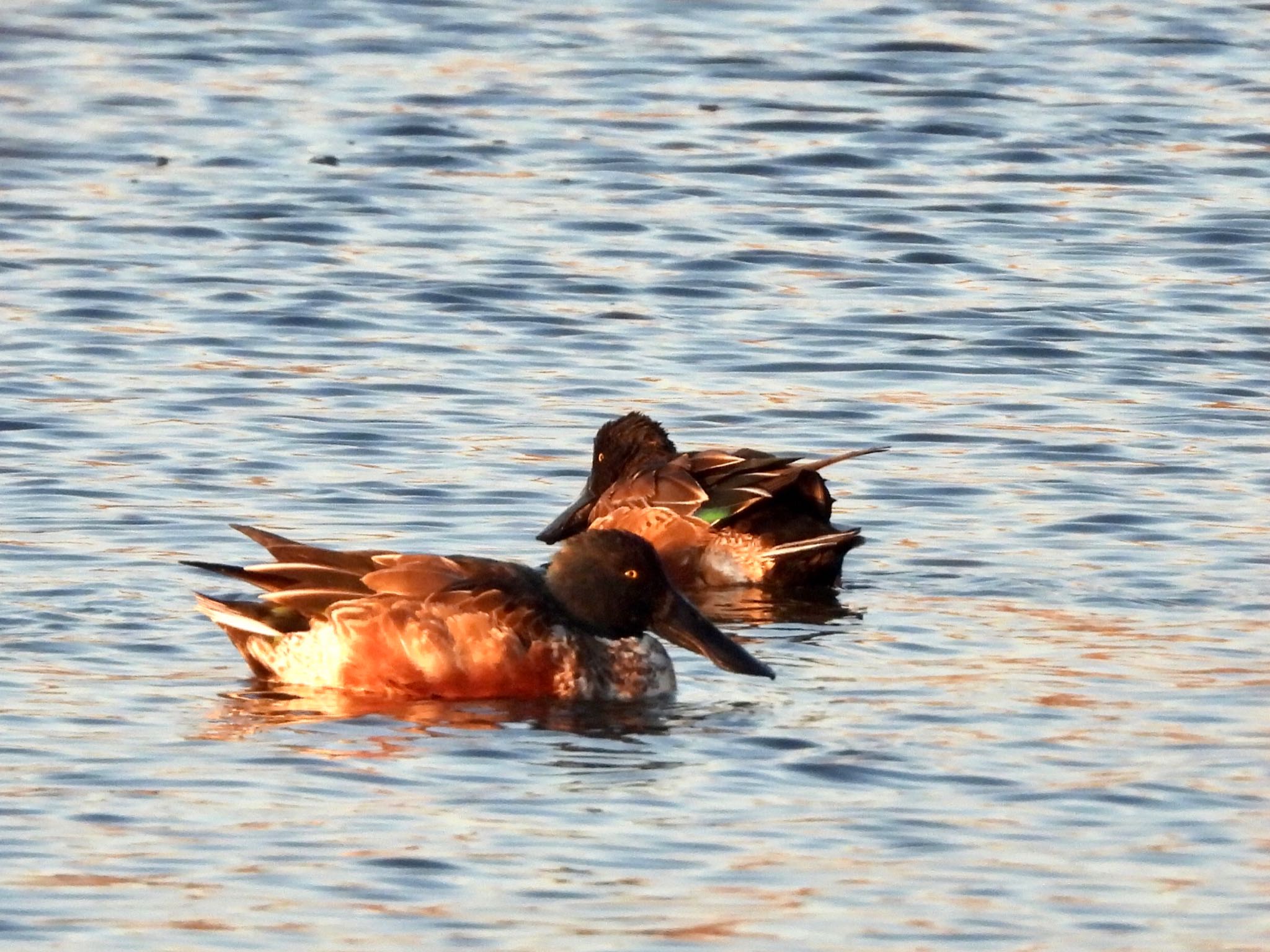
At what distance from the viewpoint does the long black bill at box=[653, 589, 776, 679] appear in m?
9.34

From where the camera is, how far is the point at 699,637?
374 inches

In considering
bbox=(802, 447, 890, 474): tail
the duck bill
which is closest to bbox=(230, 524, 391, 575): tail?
the duck bill

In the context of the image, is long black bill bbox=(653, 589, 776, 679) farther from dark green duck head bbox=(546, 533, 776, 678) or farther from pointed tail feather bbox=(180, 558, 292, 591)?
pointed tail feather bbox=(180, 558, 292, 591)

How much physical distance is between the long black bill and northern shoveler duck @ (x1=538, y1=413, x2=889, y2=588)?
1599 millimetres

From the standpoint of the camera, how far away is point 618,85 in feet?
67.6

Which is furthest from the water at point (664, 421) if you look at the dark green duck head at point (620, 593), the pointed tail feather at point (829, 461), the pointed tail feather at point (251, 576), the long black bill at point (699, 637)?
the pointed tail feather at point (829, 461)

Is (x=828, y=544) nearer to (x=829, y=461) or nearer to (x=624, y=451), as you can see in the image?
(x=829, y=461)

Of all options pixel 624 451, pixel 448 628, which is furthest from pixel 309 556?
pixel 624 451

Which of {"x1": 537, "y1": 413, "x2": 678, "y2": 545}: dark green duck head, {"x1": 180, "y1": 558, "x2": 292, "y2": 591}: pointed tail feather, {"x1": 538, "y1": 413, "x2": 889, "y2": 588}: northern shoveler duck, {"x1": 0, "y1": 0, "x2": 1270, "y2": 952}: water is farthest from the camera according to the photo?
{"x1": 537, "y1": 413, "x2": 678, "y2": 545}: dark green duck head

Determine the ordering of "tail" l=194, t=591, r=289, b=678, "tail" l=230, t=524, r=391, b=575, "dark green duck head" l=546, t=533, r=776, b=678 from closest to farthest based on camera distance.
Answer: "tail" l=194, t=591, r=289, b=678, "tail" l=230, t=524, r=391, b=575, "dark green duck head" l=546, t=533, r=776, b=678

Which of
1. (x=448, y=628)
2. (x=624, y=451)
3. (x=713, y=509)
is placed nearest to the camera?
(x=448, y=628)

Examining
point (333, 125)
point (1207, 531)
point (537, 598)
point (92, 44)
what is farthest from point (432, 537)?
point (92, 44)

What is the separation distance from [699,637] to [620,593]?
304 millimetres

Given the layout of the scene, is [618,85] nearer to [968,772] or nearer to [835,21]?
[835,21]
